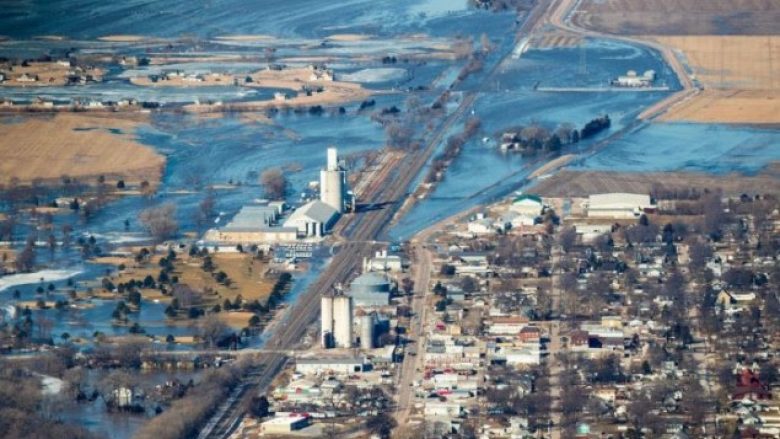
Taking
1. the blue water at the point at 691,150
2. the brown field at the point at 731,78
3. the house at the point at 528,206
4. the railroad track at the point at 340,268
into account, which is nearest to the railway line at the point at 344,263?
the railroad track at the point at 340,268

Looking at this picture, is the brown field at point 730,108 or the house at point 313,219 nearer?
the house at point 313,219

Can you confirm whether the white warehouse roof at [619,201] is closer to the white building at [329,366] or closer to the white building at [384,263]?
the white building at [384,263]

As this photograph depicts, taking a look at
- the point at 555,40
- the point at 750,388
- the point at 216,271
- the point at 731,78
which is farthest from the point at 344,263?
the point at 555,40

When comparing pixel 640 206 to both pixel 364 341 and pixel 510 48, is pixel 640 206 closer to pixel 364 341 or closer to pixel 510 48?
pixel 364 341

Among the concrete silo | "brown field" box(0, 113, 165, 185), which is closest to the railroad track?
the concrete silo

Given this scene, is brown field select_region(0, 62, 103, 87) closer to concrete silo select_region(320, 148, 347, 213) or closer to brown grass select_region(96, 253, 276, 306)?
concrete silo select_region(320, 148, 347, 213)

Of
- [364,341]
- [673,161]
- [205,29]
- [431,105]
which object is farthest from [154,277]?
[205,29]

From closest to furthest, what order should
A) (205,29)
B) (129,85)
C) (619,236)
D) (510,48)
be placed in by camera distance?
(619,236), (129,85), (510,48), (205,29)
